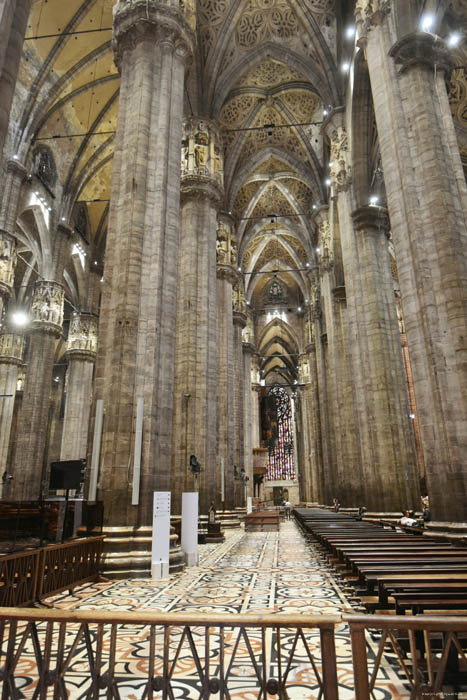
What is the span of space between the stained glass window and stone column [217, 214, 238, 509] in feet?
88.6

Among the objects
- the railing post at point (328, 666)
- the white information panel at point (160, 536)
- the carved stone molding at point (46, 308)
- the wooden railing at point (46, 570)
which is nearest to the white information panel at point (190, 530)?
the white information panel at point (160, 536)

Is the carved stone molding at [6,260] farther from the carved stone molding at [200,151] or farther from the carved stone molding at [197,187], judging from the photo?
the carved stone molding at [200,151]

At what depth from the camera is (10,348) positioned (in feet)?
71.8

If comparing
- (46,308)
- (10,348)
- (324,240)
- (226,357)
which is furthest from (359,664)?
(10,348)

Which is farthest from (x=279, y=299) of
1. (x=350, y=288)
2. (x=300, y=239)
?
(x=350, y=288)

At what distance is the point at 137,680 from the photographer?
9.44ft

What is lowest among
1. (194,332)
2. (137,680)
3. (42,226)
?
(137,680)

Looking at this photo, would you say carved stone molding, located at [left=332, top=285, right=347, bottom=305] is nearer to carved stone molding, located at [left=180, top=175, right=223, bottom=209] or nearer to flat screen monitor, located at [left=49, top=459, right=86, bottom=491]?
carved stone molding, located at [left=180, top=175, right=223, bottom=209]

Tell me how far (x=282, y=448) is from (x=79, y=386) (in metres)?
28.7

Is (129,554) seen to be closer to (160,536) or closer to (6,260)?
(160,536)

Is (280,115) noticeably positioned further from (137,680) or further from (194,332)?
(137,680)

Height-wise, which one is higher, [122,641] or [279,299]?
[279,299]

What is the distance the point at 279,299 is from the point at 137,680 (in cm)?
3498

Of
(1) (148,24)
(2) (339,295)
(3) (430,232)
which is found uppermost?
(1) (148,24)
